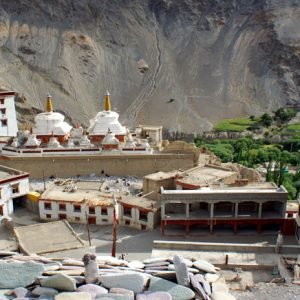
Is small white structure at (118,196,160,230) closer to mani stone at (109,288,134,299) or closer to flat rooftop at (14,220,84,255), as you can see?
flat rooftop at (14,220,84,255)

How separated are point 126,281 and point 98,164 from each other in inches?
1021

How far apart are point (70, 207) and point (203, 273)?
1831 centimetres

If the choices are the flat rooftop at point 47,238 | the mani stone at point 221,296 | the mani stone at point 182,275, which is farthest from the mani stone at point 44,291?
the flat rooftop at point 47,238

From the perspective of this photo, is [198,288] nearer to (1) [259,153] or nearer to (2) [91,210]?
(2) [91,210]

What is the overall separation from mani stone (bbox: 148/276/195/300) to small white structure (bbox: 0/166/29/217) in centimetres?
2088

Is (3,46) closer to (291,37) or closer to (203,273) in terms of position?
(291,37)

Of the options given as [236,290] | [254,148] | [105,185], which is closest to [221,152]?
[254,148]

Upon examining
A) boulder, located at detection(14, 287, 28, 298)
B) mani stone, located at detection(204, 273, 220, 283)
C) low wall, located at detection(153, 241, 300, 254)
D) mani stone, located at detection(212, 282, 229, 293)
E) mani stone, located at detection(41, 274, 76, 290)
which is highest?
mani stone, located at detection(41, 274, 76, 290)

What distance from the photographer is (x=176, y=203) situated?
24.9 meters

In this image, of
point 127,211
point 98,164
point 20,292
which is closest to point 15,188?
point 98,164

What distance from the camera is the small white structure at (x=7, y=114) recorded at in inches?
1521

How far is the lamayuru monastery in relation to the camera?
3372cm

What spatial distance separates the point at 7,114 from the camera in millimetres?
39125

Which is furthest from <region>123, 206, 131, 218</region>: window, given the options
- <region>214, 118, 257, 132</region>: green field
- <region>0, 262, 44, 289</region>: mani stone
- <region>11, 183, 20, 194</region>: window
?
<region>214, 118, 257, 132</region>: green field
